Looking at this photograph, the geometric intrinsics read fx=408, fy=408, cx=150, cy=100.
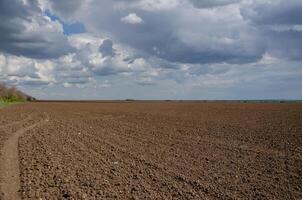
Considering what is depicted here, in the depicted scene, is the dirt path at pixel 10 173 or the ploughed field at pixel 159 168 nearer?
the dirt path at pixel 10 173

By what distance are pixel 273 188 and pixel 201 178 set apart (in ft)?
6.17

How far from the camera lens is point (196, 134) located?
22203mm

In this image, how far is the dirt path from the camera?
944 centimetres

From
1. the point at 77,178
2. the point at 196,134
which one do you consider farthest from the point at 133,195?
the point at 196,134

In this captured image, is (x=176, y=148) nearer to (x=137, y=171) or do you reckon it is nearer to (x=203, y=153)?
(x=203, y=153)

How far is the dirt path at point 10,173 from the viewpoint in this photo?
9440 millimetres

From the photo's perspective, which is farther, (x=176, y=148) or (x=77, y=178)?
(x=176, y=148)

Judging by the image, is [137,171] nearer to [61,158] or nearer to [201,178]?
[201,178]

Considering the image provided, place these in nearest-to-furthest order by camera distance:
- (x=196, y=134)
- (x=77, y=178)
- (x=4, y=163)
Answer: (x=77, y=178) → (x=4, y=163) → (x=196, y=134)

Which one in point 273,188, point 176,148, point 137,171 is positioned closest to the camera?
point 273,188

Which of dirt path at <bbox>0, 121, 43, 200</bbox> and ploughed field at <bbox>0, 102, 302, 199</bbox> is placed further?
ploughed field at <bbox>0, 102, 302, 199</bbox>

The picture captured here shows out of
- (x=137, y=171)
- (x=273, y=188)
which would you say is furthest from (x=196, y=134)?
(x=273, y=188)

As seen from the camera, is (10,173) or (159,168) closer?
(10,173)

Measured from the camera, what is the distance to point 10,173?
1159cm
